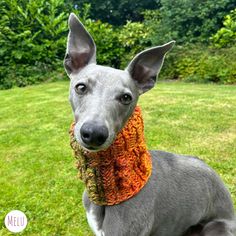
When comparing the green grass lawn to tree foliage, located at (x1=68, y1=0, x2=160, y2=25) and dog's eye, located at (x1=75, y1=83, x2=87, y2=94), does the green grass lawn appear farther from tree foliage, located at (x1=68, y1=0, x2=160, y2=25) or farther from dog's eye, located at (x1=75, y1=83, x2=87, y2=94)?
tree foliage, located at (x1=68, y1=0, x2=160, y2=25)

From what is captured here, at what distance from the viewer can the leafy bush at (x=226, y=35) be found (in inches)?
482

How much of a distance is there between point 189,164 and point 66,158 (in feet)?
9.13

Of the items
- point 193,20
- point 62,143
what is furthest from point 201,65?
point 62,143

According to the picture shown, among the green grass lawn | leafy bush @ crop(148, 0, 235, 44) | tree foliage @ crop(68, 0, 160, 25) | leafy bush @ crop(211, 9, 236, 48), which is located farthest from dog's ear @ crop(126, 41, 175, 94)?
tree foliage @ crop(68, 0, 160, 25)

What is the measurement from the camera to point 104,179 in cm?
224

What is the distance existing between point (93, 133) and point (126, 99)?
34cm

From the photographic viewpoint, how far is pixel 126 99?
81.4 inches

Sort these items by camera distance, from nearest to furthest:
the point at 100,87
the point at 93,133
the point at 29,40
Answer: the point at 93,133
the point at 100,87
the point at 29,40

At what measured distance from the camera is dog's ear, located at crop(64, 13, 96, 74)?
230cm

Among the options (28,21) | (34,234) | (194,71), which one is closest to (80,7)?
(28,21)

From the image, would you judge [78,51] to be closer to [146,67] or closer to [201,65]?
[146,67]

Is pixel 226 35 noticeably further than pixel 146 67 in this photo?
Yes

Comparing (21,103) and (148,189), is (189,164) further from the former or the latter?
(21,103)

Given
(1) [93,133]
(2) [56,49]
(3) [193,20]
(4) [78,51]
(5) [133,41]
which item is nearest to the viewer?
(1) [93,133]
